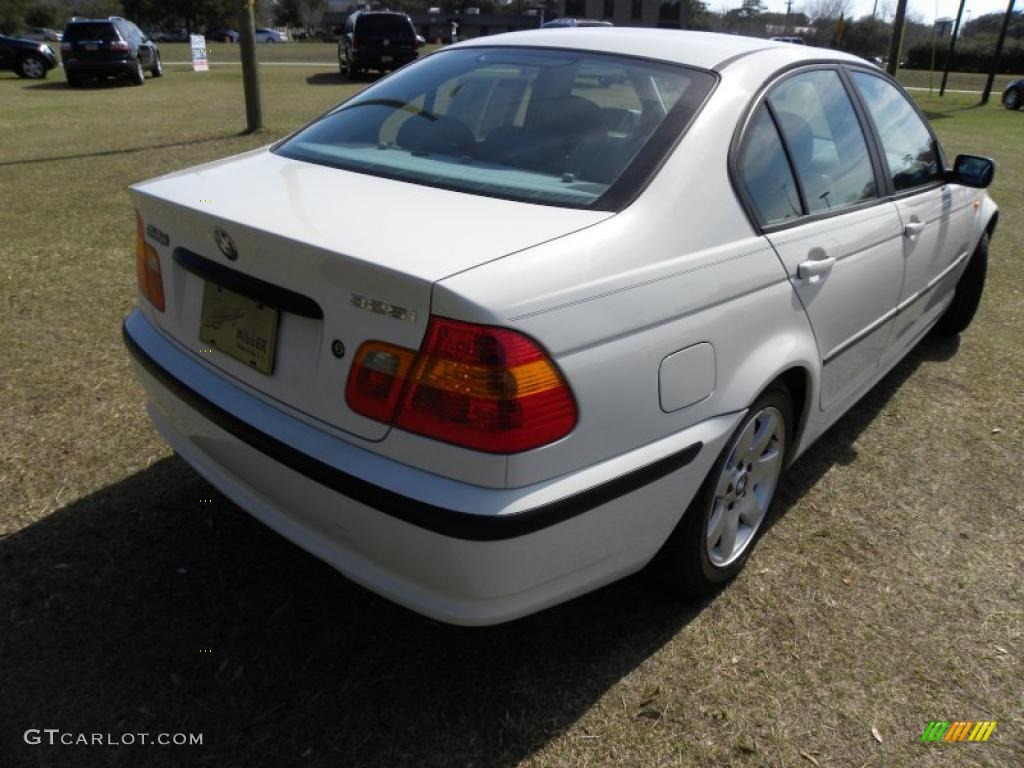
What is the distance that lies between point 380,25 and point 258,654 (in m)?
23.6

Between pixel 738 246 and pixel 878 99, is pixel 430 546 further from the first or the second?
pixel 878 99

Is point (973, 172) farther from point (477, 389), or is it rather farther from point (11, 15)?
point (11, 15)

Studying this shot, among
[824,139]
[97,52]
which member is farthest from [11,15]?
[824,139]

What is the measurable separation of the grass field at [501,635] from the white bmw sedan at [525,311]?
0.31 meters

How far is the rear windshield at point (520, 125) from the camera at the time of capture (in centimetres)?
223

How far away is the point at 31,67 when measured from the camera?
23.2m

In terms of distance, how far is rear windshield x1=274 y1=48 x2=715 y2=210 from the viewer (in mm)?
2232

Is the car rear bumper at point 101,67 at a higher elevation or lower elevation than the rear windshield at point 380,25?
lower

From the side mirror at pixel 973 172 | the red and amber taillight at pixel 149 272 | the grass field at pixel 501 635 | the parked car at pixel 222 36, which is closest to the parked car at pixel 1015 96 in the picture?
the side mirror at pixel 973 172

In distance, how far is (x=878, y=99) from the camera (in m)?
3.40

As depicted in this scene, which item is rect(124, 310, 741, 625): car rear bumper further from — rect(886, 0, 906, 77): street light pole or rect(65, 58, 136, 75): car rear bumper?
rect(65, 58, 136, 75): car rear bumper

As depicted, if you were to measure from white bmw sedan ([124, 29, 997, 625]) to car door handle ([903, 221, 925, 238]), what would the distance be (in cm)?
24

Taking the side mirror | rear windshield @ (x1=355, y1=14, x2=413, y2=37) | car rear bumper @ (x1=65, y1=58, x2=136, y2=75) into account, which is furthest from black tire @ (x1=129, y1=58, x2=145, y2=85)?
the side mirror

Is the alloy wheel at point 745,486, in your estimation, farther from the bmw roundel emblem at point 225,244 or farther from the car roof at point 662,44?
the bmw roundel emblem at point 225,244
